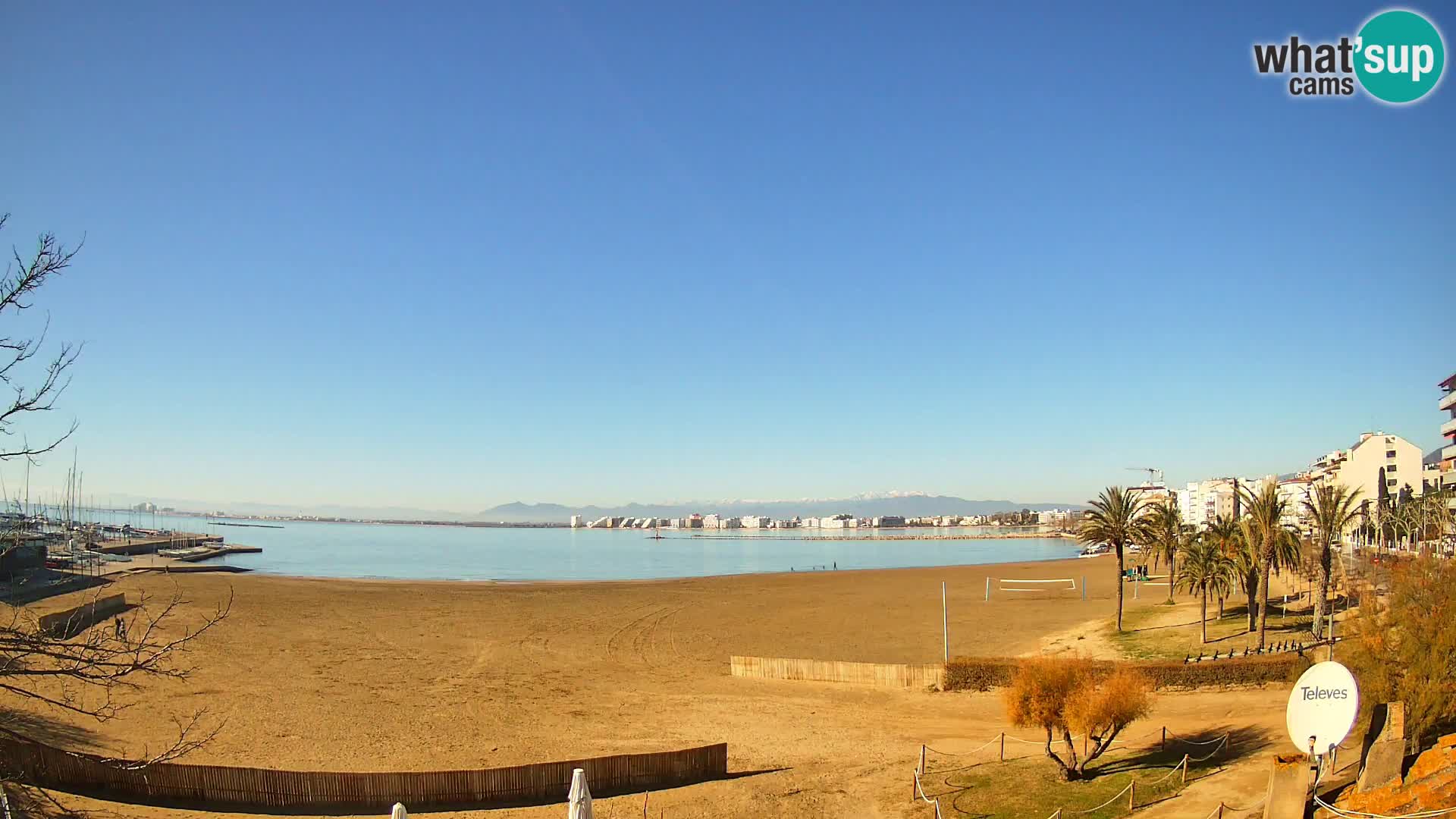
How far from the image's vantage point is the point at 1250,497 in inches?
1464

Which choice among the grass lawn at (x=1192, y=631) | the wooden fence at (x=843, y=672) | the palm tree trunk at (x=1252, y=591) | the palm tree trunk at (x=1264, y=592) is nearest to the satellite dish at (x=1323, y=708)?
the wooden fence at (x=843, y=672)

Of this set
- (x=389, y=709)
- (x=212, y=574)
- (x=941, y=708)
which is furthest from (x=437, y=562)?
(x=941, y=708)

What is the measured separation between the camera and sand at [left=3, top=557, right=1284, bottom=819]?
22.5 meters

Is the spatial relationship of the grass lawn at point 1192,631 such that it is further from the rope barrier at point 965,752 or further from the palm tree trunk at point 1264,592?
the rope barrier at point 965,752

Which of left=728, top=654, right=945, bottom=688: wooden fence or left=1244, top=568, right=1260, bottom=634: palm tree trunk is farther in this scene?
left=1244, top=568, right=1260, bottom=634: palm tree trunk

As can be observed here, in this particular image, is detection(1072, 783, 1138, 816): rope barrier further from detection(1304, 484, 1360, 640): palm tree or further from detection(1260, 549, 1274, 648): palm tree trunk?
detection(1304, 484, 1360, 640): palm tree

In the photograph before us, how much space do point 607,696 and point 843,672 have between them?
8687mm

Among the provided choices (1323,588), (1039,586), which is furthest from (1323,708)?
(1039,586)

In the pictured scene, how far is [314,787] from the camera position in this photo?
18.9 m

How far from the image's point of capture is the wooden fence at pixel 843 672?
29.7 metres

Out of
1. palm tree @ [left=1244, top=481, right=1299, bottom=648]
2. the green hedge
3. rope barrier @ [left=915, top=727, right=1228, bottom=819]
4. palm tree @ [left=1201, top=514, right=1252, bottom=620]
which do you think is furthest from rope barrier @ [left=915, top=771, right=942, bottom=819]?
palm tree @ [left=1201, top=514, right=1252, bottom=620]

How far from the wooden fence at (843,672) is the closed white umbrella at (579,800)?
19071 millimetres

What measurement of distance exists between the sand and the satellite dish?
7145 mm

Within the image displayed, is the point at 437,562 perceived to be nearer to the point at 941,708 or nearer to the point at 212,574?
the point at 212,574
